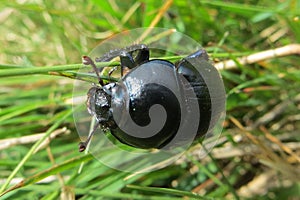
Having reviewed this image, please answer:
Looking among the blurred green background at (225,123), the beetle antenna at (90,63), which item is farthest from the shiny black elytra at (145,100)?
the blurred green background at (225,123)

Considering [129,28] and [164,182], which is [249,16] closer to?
[129,28]

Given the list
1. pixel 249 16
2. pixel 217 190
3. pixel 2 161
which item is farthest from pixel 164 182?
pixel 249 16

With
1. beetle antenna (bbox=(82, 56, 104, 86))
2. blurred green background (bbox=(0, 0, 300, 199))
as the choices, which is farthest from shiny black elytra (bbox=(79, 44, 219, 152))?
blurred green background (bbox=(0, 0, 300, 199))

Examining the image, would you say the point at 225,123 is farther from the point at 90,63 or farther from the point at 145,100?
the point at 90,63

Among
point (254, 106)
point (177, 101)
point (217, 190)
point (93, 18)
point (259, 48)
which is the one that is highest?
point (93, 18)

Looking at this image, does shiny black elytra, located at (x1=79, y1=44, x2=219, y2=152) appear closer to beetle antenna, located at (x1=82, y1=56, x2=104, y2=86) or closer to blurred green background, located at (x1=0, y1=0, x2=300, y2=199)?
beetle antenna, located at (x1=82, y1=56, x2=104, y2=86)

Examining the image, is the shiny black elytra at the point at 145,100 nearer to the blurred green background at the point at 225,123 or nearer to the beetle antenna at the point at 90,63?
the beetle antenna at the point at 90,63
